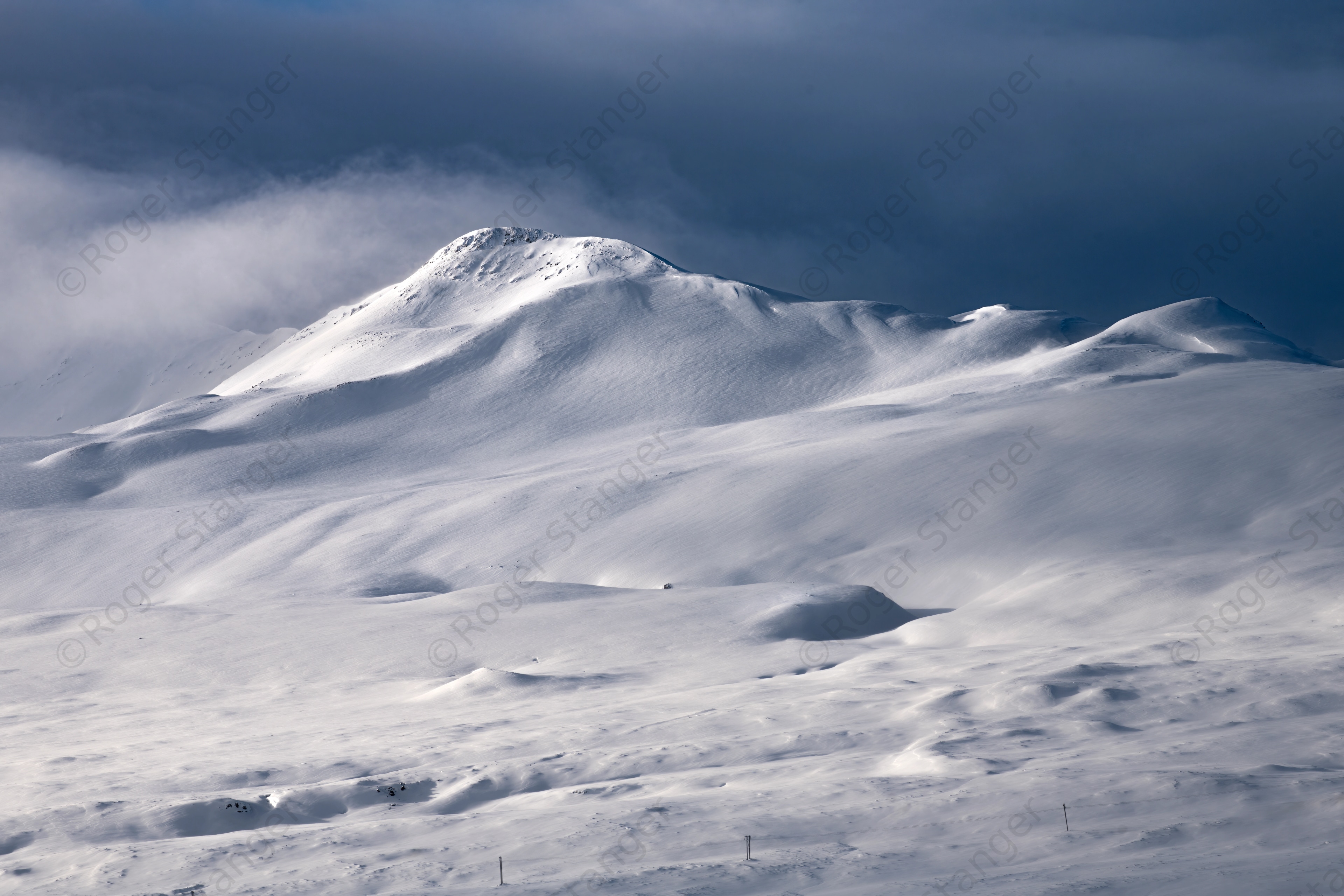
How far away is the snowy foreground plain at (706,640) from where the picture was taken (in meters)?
9.61

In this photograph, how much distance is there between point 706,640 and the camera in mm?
23797

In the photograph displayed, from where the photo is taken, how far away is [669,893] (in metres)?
8.34

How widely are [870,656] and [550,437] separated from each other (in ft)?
153

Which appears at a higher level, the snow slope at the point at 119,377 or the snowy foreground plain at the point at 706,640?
the snow slope at the point at 119,377

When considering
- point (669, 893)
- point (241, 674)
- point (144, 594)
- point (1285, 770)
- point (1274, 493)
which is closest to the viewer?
point (669, 893)

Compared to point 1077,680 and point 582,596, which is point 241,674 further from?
point 1077,680

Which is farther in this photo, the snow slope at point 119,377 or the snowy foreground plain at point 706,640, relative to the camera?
the snow slope at point 119,377

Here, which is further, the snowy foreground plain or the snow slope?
the snow slope

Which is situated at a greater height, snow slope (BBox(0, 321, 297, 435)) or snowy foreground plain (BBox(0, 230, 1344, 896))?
snow slope (BBox(0, 321, 297, 435))

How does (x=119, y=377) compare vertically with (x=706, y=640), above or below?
above

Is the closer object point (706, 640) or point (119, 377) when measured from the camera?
point (706, 640)

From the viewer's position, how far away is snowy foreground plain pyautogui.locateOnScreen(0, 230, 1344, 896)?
961 centimetres

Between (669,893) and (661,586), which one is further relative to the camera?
(661,586)

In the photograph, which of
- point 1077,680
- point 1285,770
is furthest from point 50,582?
point 1285,770
